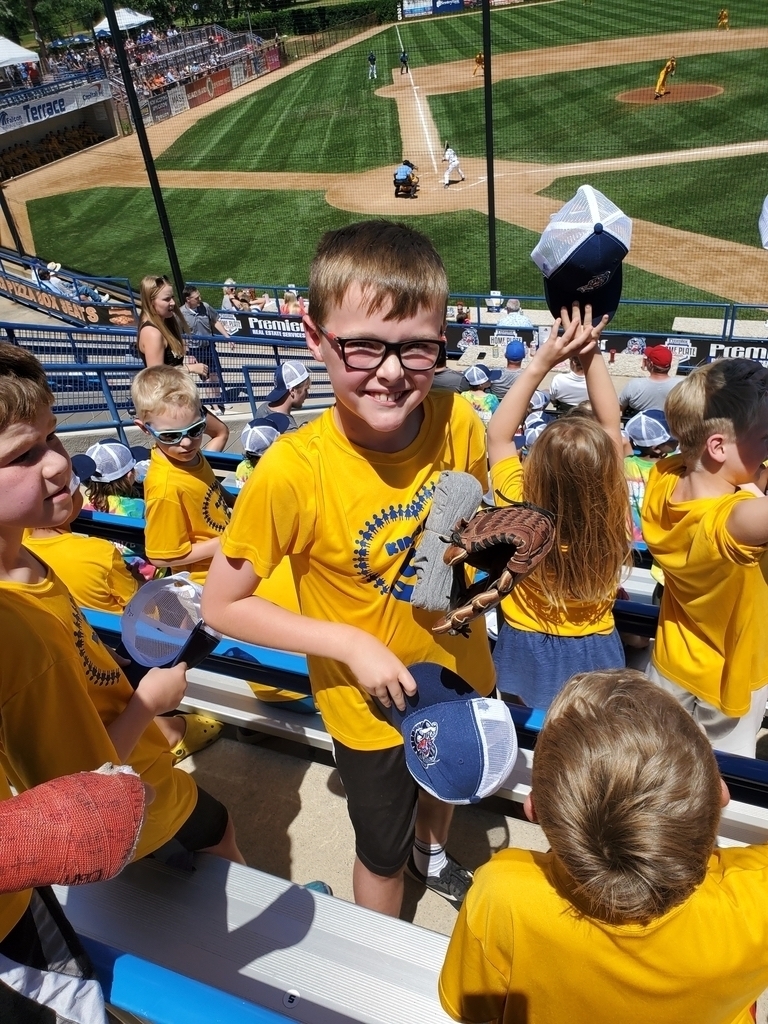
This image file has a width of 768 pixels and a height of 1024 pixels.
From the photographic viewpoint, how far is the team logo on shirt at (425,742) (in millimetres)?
1574

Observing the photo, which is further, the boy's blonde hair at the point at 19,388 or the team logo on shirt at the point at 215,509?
the team logo on shirt at the point at 215,509

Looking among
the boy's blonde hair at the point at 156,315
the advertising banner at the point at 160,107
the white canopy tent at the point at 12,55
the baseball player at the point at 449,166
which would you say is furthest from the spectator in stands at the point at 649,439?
the advertising banner at the point at 160,107

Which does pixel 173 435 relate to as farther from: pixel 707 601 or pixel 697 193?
pixel 697 193

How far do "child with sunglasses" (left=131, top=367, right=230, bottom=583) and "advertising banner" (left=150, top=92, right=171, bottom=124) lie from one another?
34.3 metres

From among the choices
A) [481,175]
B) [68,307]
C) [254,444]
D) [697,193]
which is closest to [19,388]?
[254,444]

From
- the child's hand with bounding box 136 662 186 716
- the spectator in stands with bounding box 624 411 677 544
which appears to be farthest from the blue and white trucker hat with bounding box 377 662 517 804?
the spectator in stands with bounding box 624 411 677 544

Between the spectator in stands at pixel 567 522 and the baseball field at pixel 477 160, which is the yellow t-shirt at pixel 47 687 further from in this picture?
the baseball field at pixel 477 160

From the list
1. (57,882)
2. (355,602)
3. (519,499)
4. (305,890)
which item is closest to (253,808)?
(305,890)

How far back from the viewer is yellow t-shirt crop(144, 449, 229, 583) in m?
2.96

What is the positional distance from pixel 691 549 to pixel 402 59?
36.8 m

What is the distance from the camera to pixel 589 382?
2.31 meters

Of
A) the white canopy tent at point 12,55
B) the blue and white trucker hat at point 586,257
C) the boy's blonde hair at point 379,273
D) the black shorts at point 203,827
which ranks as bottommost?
the black shorts at point 203,827

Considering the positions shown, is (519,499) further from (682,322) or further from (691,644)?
(682,322)

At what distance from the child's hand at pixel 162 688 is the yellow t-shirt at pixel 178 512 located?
1.24 meters
